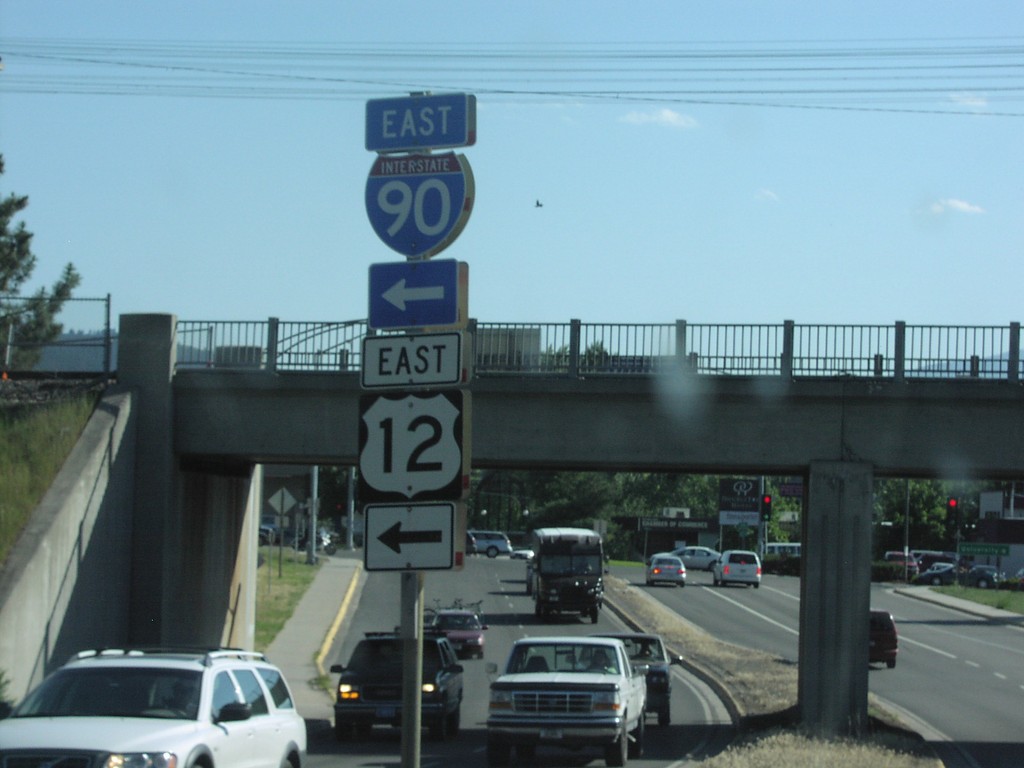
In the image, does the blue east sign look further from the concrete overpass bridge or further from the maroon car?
the maroon car

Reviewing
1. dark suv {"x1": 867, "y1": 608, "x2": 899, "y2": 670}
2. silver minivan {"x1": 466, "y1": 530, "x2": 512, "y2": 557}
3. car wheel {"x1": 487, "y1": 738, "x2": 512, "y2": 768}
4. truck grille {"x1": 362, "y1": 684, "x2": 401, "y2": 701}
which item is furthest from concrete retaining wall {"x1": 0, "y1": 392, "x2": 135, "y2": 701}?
silver minivan {"x1": 466, "y1": 530, "x2": 512, "y2": 557}

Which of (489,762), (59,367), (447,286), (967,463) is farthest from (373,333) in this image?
(59,367)

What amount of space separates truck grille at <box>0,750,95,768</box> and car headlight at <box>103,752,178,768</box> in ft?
0.49

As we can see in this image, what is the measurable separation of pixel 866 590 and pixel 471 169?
1725 centimetres

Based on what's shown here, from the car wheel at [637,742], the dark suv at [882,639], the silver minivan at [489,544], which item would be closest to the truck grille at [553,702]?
the car wheel at [637,742]

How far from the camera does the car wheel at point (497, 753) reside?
61.7ft

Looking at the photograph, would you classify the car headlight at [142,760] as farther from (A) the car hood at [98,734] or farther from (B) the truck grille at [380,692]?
(B) the truck grille at [380,692]

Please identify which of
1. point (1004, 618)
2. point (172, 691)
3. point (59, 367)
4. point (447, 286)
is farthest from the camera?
point (1004, 618)

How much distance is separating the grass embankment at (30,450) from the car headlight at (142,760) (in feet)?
35.0

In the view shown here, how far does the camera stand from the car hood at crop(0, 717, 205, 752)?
9.63m

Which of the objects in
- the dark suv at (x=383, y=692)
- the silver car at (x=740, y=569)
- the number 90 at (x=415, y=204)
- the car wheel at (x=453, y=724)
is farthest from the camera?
the silver car at (x=740, y=569)

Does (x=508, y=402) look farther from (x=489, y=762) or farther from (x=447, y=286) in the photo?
(x=447, y=286)

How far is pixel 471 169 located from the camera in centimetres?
845

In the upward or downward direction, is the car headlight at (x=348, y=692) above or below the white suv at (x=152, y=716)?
below
